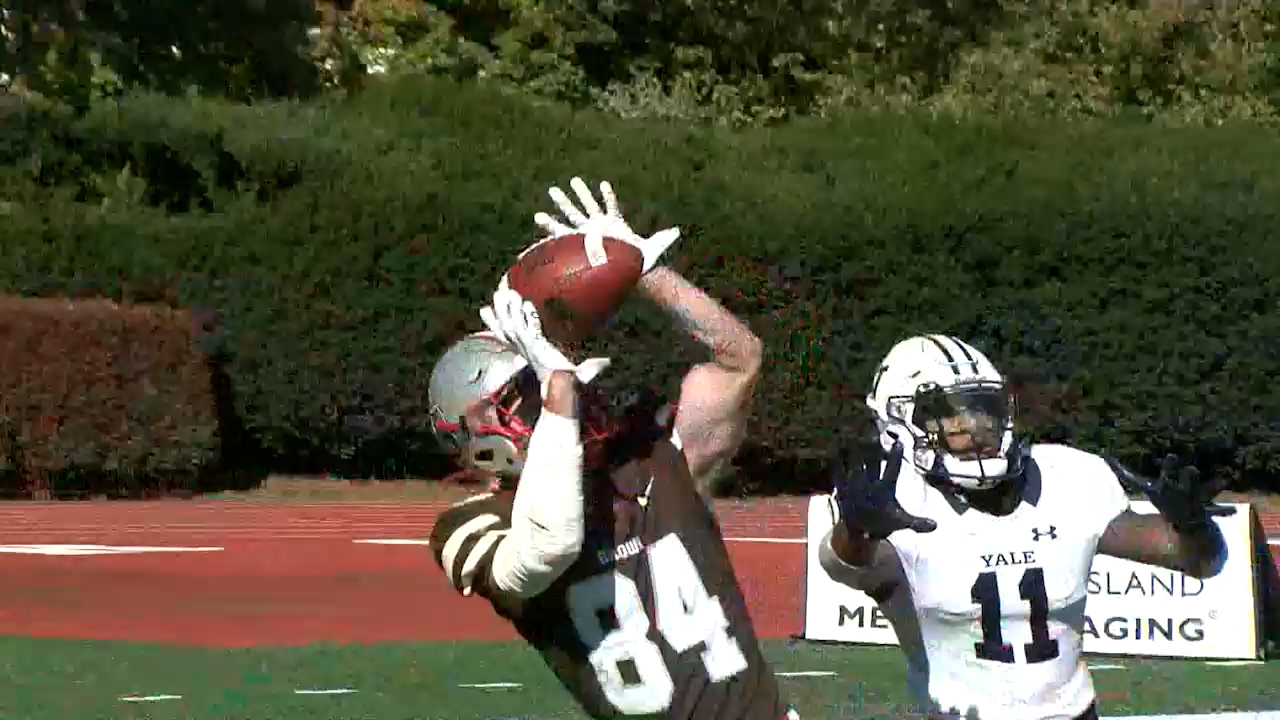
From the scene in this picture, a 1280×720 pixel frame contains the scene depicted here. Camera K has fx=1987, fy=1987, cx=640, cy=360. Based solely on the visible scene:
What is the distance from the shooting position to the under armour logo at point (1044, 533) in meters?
4.09

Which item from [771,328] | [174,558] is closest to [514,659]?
[174,558]

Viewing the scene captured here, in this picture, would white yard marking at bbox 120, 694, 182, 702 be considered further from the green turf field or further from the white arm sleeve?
the white arm sleeve

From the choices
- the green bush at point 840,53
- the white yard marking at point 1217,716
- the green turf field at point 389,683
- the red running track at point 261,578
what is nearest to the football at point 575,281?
the green turf field at point 389,683

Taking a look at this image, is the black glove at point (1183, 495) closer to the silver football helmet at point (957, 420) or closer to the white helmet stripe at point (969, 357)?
the silver football helmet at point (957, 420)

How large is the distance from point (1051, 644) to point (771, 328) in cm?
1523

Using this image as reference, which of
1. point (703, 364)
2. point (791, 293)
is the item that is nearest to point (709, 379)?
point (703, 364)

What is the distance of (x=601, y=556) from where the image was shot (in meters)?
3.64

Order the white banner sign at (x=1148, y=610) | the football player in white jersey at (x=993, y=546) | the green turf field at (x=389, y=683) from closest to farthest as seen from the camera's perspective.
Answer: the football player in white jersey at (x=993, y=546) < the green turf field at (x=389, y=683) < the white banner sign at (x=1148, y=610)

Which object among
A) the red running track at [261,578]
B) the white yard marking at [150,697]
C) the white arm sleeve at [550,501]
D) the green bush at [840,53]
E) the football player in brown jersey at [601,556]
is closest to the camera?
the white arm sleeve at [550,501]

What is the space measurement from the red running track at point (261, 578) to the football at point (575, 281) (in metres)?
7.18

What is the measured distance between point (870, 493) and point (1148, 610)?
6.65 m

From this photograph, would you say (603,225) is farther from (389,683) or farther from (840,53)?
(840,53)

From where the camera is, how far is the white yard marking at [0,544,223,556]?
14414 millimetres

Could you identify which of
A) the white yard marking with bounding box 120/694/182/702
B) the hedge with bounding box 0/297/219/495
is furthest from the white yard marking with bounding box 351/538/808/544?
the white yard marking with bounding box 120/694/182/702
